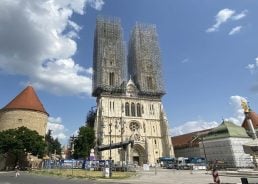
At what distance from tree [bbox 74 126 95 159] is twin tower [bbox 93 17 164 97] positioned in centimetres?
1057

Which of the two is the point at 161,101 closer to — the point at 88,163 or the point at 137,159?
the point at 137,159

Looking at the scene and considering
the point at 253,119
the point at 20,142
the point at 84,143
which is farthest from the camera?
the point at 253,119

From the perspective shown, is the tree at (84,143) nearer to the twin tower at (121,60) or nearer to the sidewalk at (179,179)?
the twin tower at (121,60)

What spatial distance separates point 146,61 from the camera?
67.5m

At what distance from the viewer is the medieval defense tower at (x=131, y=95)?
57.7 m

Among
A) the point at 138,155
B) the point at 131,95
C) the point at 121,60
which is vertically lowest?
the point at 138,155

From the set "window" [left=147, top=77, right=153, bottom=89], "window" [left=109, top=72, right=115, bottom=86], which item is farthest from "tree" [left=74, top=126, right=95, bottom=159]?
"window" [left=147, top=77, right=153, bottom=89]

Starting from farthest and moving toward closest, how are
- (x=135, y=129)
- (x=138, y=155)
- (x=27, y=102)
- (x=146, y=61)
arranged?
1. (x=146, y=61)
2. (x=135, y=129)
3. (x=138, y=155)
4. (x=27, y=102)

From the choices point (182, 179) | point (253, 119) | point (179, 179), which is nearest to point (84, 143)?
point (179, 179)

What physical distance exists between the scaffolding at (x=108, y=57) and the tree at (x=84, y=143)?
10.6 metres

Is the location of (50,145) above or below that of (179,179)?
above

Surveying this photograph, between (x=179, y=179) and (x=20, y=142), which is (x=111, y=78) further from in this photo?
(x=179, y=179)

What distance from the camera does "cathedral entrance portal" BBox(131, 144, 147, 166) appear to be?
58.1 meters

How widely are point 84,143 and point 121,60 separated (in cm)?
2351
